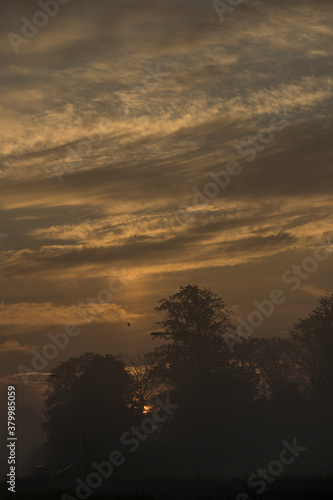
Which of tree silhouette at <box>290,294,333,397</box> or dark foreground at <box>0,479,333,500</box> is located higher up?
tree silhouette at <box>290,294,333,397</box>

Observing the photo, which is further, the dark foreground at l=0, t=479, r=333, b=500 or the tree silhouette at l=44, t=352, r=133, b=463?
the tree silhouette at l=44, t=352, r=133, b=463

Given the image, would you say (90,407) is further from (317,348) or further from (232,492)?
(232,492)

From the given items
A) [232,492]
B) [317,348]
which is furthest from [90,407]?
[232,492]

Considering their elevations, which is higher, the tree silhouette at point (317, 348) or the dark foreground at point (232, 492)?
the tree silhouette at point (317, 348)

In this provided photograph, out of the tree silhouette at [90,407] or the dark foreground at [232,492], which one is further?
the tree silhouette at [90,407]

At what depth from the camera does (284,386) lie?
71.2m

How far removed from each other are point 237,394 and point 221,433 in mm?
4457

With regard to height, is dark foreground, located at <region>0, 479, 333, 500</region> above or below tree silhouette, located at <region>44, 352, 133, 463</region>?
below

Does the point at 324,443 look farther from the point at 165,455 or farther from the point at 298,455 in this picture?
the point at 165,455

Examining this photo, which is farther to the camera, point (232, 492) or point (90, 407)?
point (90, 407)

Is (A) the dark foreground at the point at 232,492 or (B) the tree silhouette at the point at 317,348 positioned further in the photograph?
(B) the tree silhouette at the point at 317,348

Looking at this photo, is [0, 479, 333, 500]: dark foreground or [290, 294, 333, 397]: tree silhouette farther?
[290, 294, 333, 397]: tree silhouette

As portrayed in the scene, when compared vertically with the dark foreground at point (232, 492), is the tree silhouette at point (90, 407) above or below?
above

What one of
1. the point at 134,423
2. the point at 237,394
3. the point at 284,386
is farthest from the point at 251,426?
the point at 134,423
